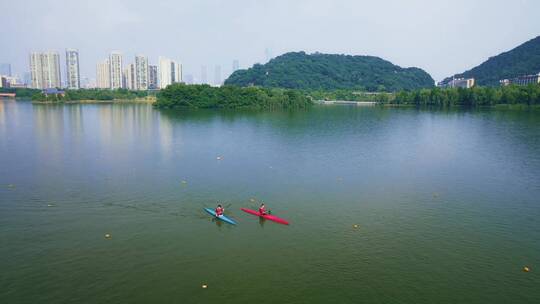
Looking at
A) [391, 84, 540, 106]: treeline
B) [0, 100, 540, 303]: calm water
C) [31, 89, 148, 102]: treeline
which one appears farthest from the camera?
[31, 89, 148, 102]: treeline

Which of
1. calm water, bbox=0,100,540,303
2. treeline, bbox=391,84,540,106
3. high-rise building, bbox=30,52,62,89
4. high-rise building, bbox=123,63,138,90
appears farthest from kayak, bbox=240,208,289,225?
high-rise building, bbox=30,52,62,89

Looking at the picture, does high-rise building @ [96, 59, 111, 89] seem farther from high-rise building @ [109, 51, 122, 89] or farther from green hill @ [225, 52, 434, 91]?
green hill @ [225, 52, 434, 91]

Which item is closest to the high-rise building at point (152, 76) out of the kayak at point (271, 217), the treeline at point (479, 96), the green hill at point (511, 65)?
the treeline at point (479, 96)

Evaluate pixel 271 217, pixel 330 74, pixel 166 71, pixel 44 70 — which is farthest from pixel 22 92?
pixel 271 217

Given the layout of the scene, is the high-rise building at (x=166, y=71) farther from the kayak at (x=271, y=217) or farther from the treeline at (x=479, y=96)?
the kayak at (x=271, y=217)

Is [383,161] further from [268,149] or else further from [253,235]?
[253,235]

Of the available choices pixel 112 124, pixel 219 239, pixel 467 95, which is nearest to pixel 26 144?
pixel 112 124
